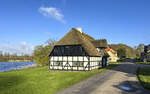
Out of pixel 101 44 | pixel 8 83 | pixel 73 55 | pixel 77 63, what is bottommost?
pixel 8 83

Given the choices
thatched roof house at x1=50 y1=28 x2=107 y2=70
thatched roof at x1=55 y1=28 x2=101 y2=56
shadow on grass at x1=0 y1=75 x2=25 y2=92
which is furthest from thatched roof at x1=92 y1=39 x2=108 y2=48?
shadow on grass at x1=0 y1=75 x2=25 y2=92

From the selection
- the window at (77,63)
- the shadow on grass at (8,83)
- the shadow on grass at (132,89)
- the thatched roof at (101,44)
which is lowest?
the shadow on grass at (8,83)

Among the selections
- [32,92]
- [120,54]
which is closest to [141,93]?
[32,92]

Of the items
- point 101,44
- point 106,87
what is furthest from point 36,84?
point 101,44

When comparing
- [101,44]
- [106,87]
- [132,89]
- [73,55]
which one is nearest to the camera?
[132,89]

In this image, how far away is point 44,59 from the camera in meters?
42.7

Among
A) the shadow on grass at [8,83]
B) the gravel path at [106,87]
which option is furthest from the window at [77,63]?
the shadow on grass at [8,83]

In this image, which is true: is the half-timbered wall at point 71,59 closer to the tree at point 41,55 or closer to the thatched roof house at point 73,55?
the thatched roof house at point 73,55

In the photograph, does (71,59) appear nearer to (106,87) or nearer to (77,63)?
(77,63)

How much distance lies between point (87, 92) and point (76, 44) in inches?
593

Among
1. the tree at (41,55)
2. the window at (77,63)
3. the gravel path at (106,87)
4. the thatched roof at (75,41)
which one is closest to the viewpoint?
the gravel path at (106,87)

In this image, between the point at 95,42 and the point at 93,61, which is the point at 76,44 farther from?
the point at 95,42

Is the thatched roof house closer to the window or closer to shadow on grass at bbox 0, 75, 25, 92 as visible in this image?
the window

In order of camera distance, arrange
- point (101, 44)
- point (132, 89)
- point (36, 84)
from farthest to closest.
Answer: point (101, 44) < point (36, 84) < point (132, 89)
